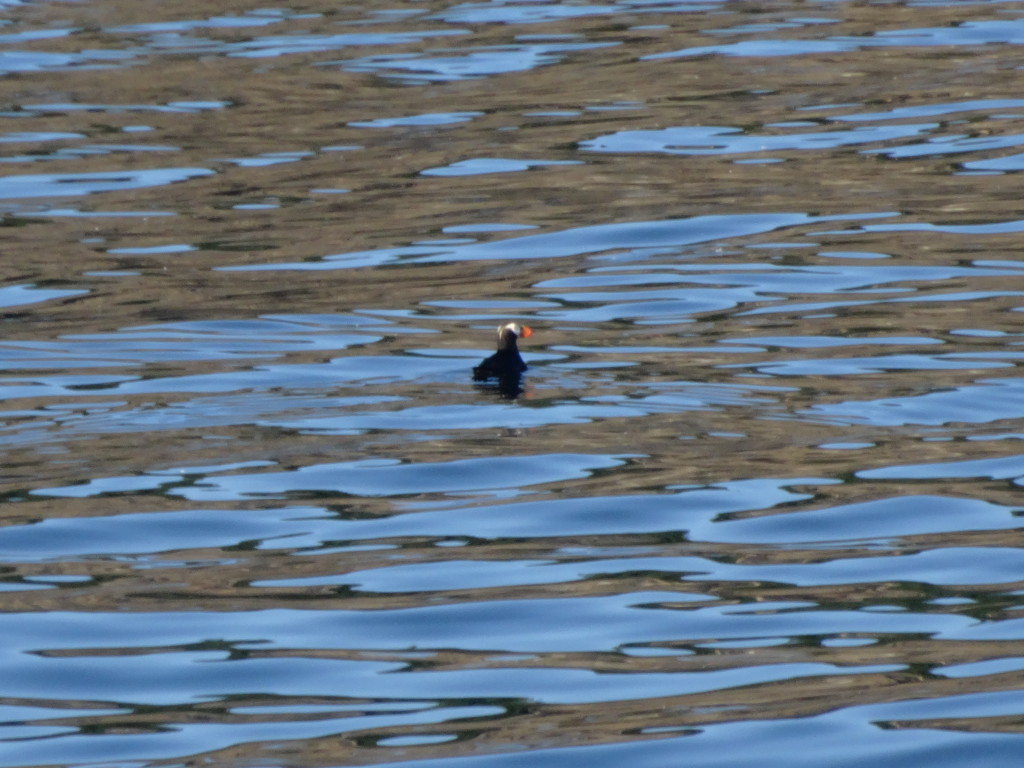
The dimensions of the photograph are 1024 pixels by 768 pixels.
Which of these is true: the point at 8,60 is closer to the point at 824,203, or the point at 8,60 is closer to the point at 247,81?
→ the point at 247,81

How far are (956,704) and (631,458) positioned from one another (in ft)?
12.4

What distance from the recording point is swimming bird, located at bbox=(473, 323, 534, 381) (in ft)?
39.5

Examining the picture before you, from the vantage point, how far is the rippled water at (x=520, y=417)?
7348 millimetres

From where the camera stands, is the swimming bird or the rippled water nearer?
the rippled water

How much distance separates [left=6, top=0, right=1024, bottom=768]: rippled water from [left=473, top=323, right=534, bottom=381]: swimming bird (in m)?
0.15

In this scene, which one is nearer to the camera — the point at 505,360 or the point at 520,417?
the point at 520,417

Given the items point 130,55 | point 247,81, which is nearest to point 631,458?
point 247,81

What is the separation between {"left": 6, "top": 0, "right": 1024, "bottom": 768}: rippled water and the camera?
735 cm

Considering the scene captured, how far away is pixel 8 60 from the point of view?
2723 centimetres

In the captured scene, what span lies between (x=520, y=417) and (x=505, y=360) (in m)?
0.55

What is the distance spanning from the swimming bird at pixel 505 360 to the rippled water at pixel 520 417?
0.15 meters

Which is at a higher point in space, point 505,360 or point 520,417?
point 505,360

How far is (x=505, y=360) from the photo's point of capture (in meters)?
12.0

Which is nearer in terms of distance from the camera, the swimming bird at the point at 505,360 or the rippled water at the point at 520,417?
the rippled water at the point at 520,417
